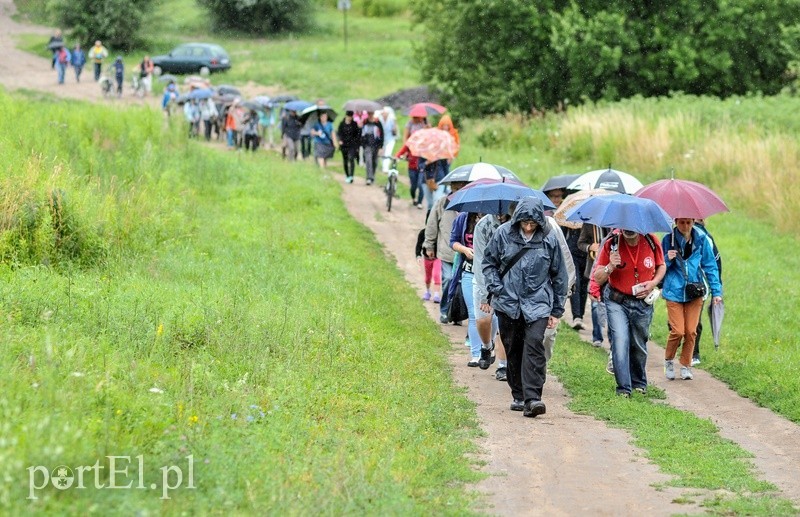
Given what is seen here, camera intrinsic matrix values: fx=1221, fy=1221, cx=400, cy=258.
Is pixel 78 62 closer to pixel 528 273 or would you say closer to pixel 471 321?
pixel 471 321

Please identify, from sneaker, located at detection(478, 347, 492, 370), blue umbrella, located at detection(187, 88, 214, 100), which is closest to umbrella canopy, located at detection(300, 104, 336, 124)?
blue umbrella, located at detection(187, 88, 214, 100)

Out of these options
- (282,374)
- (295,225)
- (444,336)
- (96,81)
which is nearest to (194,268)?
(444,336)

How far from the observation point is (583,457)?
947 centimetres

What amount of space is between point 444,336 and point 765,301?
211 inches

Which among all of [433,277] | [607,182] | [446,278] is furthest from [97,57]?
[607,182]

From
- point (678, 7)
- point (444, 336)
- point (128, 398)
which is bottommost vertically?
point (444, 336)

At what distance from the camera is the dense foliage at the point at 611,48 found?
36.9 metres

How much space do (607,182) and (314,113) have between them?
16486 mm

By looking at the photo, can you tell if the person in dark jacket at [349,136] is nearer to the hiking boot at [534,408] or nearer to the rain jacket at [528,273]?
the rain jacket at [528,273]

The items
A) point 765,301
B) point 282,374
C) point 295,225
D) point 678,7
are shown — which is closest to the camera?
point 282,374

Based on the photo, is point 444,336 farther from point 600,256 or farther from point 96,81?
point 96,81

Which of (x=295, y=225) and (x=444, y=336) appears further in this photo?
(x=295, y=225)

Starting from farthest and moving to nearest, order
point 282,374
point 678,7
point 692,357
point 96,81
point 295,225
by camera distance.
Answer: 1. point 96,81
2. point 678,7
3. point 295,225
4. point 692,357
5. point 282,374

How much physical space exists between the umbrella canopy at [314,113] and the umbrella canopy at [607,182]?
15.1 meters
